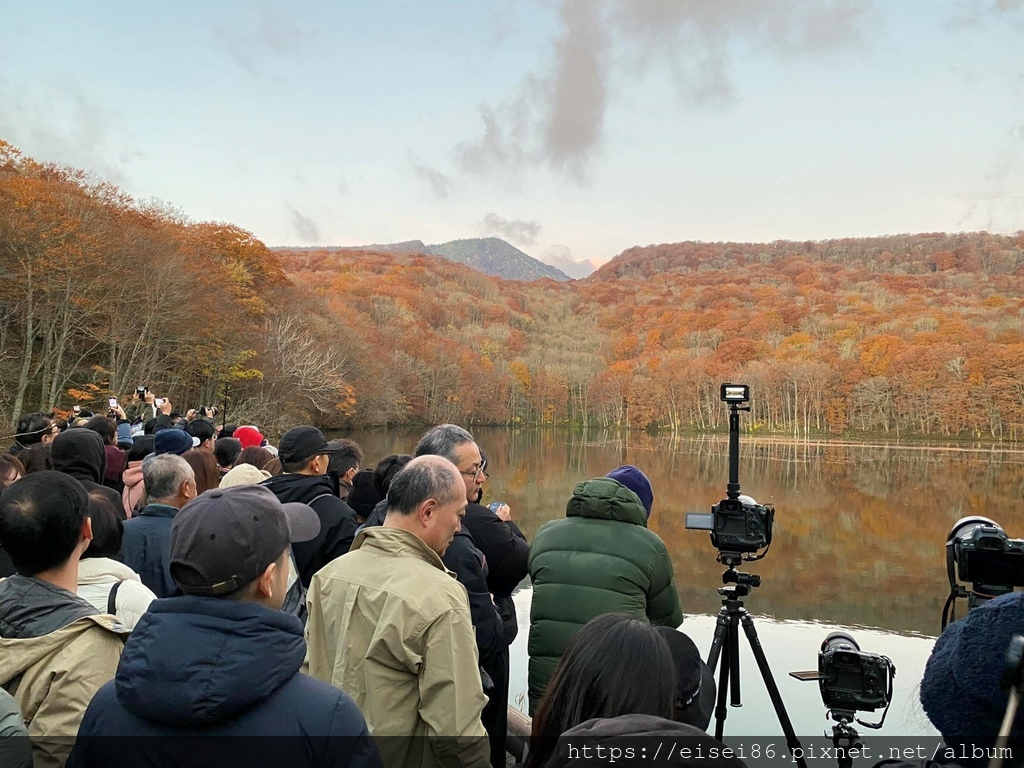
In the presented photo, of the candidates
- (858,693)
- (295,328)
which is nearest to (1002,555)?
(858,693)

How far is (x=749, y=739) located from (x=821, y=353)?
71.4 m

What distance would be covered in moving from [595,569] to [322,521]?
1293 millimetres

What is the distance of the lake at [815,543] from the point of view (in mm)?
5945

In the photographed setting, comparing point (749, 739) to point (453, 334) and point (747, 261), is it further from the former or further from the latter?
point (747, 261)

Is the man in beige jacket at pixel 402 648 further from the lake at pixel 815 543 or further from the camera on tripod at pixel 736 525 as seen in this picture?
the lake at pixel 815 543

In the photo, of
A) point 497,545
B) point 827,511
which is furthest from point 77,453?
point 827,511

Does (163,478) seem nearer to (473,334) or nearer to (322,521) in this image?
(322,521)

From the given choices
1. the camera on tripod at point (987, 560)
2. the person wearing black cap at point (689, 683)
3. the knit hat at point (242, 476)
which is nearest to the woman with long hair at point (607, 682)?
the person wearing black cap at point (689, 683)

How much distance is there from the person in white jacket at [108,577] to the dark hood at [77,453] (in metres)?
1.67

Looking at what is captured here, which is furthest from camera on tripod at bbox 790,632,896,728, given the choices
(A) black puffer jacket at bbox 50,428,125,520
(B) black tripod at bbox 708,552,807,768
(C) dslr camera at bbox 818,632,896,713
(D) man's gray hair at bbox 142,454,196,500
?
(A) black puffer jacket at bbox 50,428,125,520

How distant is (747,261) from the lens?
165m

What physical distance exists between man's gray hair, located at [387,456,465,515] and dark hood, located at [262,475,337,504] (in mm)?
1242

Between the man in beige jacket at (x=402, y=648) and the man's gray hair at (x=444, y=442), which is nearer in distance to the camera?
the man in beige jacket at (x=402, y=648)

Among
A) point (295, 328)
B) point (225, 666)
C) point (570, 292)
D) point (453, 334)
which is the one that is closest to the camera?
point (225, 666)
